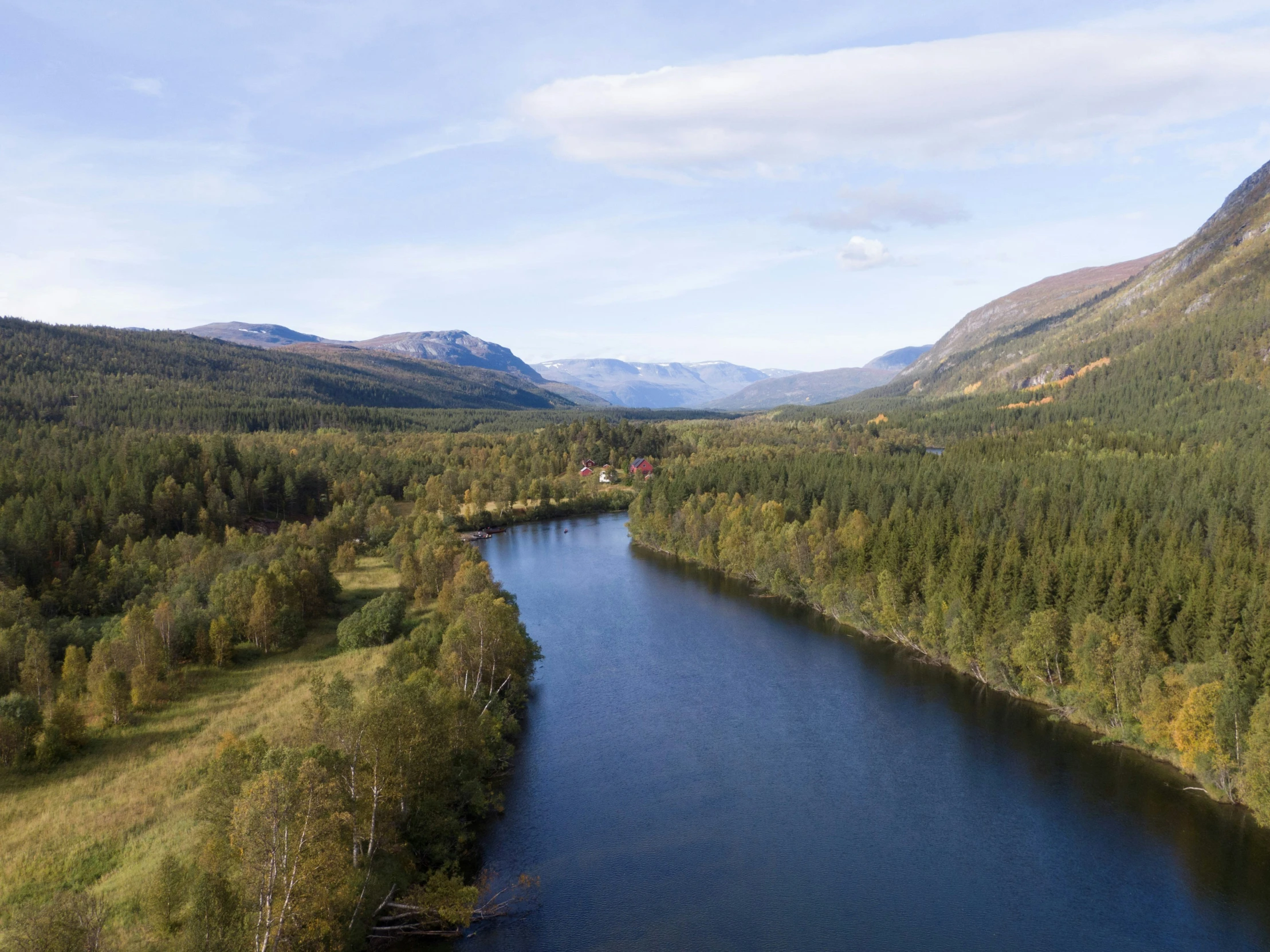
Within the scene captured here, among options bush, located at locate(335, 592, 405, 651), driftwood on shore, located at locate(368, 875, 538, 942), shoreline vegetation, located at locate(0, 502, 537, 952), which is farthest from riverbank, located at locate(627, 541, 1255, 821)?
bush, located at locate(335, 592, 405, 651)

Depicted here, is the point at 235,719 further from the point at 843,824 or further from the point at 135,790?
the point at 843,824

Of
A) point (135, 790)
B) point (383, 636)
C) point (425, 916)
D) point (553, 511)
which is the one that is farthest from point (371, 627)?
point (553, 511)

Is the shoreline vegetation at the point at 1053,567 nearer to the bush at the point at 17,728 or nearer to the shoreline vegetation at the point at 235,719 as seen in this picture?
the shoreline vegetation at the point at 235,719

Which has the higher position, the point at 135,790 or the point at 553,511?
the point at 553,511

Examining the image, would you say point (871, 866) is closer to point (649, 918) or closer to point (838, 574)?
point (649, 918)

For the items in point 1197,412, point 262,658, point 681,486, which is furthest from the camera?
point 1197,412

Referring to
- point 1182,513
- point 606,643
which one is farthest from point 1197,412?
point 606,643

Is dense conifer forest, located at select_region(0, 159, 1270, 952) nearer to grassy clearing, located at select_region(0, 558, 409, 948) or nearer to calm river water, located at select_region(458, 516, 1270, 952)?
grassy clearing, located at select_region(0, 558, 409, 948)
